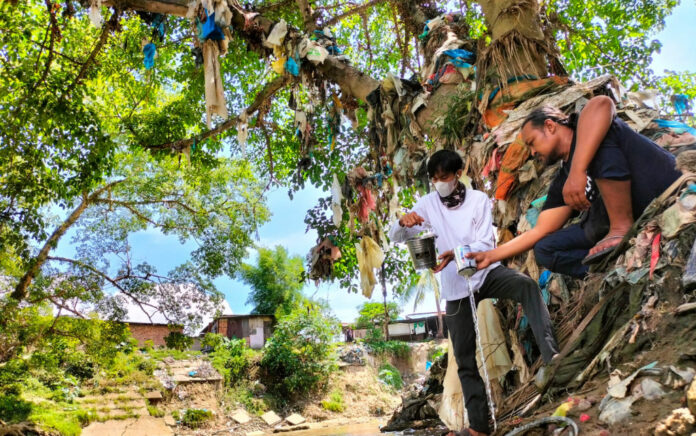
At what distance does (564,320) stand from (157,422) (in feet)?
35.7

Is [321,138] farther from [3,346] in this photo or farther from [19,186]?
[3,346]

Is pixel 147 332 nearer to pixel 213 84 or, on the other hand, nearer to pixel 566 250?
pixel 213 84

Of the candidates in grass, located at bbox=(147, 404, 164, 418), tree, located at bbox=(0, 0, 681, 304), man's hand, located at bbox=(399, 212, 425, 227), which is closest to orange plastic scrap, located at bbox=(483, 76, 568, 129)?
tree, located at bbox=(0, 0, 681, 304)

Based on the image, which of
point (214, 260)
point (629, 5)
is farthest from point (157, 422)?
point (629, 5)

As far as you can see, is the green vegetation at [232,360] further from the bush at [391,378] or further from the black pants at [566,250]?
the black pants at [566,250]

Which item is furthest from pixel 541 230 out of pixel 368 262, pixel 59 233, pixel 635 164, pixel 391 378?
pixel 391 378

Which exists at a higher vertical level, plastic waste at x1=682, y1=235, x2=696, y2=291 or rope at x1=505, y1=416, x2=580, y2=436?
plastic waste at x1=682, y1=235, x2=696, y2=291

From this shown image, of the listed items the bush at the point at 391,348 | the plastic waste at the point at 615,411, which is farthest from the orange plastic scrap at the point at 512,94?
the bush at the point at 391,348

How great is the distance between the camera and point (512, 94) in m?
3.80

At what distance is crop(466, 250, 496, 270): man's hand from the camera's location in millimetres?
2213

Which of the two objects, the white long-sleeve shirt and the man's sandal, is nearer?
the man's sandal

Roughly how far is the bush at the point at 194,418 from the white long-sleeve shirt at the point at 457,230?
1139 cm

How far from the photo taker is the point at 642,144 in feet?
6.92

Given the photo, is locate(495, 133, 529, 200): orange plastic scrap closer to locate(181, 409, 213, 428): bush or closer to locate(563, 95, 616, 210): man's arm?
locate(563, 95, 616, 210): man's arm
